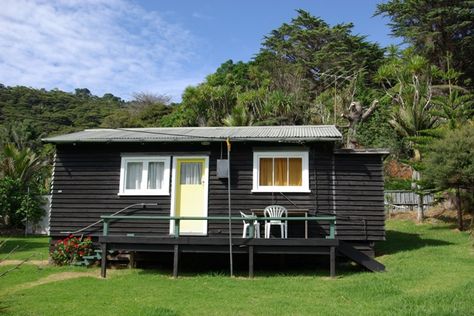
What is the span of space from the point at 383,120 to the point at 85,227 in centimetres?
2027

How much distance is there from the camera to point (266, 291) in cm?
849

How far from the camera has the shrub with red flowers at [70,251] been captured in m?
11.8

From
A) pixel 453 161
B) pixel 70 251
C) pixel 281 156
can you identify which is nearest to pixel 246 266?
pixel 281 156

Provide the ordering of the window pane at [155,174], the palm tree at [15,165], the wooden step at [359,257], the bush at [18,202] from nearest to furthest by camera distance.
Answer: the wooden step at [359,257] → the window pane at [155,174] → the bush at [18,202] → the palm tree at [15,165]

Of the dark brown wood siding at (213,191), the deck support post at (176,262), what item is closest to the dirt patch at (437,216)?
the dark brown wood siding at (213,191)

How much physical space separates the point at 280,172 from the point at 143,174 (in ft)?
11.6

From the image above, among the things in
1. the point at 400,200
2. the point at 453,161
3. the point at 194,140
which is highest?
the point at 194,140

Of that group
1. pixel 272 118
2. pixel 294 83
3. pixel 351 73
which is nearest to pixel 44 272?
pixel 272 118

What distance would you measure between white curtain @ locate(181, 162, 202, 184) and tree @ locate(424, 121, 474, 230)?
678 centimetres

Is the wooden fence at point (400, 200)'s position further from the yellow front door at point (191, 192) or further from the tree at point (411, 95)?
the yellow front door at point (191, 192)

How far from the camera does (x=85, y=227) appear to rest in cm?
1214

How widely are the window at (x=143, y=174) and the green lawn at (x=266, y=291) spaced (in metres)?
2.14

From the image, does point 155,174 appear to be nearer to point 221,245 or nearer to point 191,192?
point 191,192

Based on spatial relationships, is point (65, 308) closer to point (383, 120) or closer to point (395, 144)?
point (395, 144)
